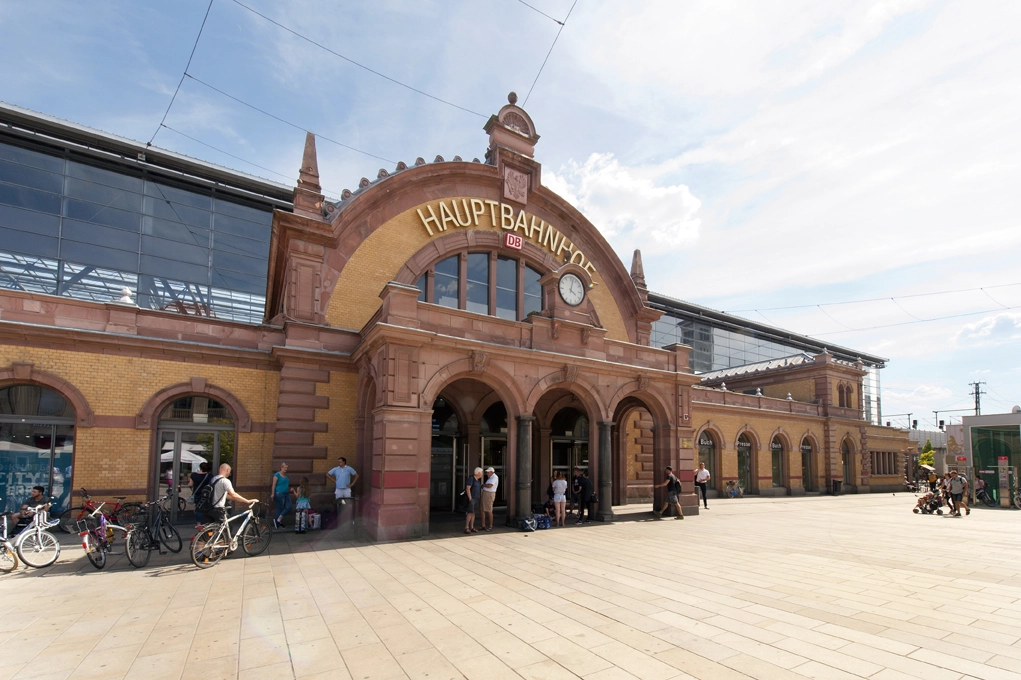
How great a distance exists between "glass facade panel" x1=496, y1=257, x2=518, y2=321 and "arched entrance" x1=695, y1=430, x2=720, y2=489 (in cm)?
1362

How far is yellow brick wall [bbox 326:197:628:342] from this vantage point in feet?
57.1

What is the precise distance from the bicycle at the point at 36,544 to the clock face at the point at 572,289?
12.9 m

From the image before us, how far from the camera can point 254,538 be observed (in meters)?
10.9

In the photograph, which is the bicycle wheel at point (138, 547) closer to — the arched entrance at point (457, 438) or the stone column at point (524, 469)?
the stone column at point (524, 469)

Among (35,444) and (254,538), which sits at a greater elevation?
(35,444)

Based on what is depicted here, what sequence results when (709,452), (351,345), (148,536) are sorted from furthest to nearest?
(709,452) → (351,345) → (148,536)

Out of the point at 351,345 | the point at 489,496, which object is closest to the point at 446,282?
the point at 351,345

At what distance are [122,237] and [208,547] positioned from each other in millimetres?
25301

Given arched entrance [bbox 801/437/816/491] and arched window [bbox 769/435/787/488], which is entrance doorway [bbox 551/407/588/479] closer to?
arched window [bbox 769/435/787/488]

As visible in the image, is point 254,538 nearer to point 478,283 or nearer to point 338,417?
point 338,417

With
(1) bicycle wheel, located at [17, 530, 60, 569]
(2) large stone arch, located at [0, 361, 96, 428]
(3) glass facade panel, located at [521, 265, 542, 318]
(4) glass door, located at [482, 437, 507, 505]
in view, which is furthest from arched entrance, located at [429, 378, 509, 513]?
(1) bicycle wheel, located at [17, 530, 60, 569]

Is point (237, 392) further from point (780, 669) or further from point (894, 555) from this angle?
point (894, 555)

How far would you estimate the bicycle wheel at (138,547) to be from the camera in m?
9.65

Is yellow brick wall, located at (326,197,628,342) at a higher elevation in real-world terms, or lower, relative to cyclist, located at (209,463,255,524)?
higher
